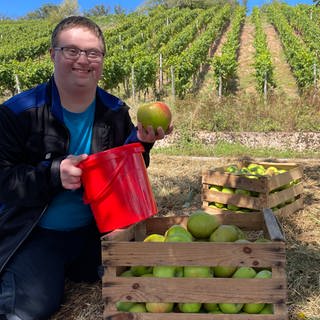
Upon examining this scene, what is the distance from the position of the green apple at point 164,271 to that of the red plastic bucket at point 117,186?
0.28 m

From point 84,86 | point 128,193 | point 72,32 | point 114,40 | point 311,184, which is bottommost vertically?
point 311,184

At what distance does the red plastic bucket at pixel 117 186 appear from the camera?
5.84 ft

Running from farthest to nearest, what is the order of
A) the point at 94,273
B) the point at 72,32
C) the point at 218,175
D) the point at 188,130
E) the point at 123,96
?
1. the point at 123,96
2. the point at 188,130
3. the point at 218,175
4. the point at 94,273
5. the point at 72,32

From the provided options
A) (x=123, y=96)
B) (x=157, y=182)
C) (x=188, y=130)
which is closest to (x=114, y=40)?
(x=123, y=96)

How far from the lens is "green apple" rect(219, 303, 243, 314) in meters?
1.67

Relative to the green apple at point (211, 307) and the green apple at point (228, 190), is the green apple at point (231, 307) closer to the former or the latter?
the green apple at point (211, 307)

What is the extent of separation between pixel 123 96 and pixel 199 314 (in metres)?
17.0

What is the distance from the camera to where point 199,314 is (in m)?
1.68

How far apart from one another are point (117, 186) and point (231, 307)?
2.25 feet

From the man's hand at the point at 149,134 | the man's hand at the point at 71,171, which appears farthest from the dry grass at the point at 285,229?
the man's hand at the point at 149,134

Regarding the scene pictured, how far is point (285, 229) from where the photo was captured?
3.57 metres

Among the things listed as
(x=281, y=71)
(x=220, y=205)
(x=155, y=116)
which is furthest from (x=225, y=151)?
(x=281, y=71)

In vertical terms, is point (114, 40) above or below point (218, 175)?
above

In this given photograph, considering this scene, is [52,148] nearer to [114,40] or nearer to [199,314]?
[199,314]
